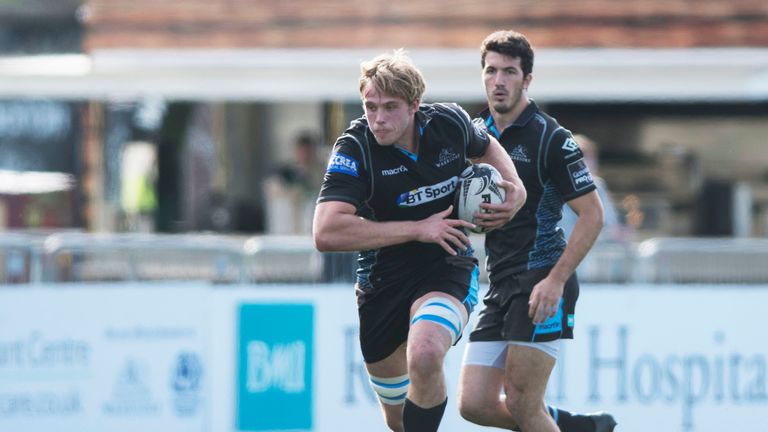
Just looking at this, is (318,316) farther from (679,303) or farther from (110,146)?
(110,146)

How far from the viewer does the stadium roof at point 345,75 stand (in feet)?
47.7

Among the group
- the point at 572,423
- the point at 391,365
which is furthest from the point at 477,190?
the point at 572,423

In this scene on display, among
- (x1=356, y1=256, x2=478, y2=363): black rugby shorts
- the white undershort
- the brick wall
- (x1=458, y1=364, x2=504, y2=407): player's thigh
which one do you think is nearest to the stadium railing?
the white undershort

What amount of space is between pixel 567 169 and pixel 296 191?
271 inches

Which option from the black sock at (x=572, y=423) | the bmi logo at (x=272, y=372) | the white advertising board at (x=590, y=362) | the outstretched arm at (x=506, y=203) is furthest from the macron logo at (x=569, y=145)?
the bmi logo at (x=272, y=372)

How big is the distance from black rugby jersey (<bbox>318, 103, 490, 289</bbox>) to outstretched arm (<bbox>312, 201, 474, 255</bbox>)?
0.26 ft

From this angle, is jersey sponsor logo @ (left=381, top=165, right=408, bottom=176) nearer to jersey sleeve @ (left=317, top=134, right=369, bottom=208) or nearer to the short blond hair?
jersey sleeve @ (left=317, top=134, right=369, bottom=208)

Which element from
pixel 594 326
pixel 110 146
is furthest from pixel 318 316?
pixel 110 146

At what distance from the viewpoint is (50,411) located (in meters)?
10.5

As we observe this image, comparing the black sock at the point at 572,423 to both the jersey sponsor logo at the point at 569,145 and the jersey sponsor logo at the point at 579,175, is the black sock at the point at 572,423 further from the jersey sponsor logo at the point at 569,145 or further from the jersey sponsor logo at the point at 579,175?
the jersey sponsor logo at the point at 569,145

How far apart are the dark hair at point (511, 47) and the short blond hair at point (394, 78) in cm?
69

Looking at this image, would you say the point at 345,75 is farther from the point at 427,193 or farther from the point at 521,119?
Result: the point at 427,193

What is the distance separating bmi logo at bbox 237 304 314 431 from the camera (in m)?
10.6

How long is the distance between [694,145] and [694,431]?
22.8 feet
